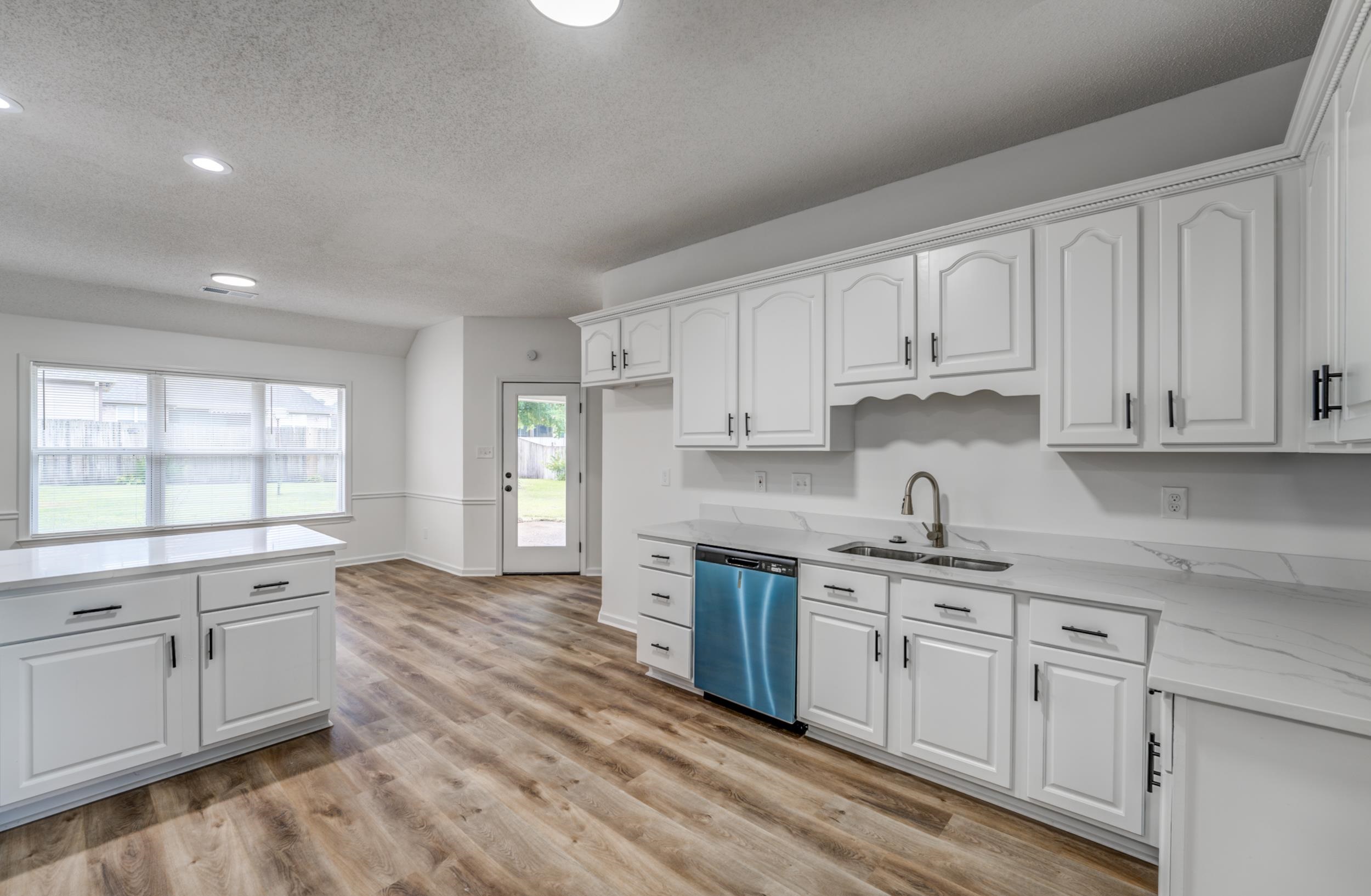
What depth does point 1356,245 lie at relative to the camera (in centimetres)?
136

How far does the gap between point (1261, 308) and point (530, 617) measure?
4472mm

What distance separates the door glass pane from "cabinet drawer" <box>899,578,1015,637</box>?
4371mm

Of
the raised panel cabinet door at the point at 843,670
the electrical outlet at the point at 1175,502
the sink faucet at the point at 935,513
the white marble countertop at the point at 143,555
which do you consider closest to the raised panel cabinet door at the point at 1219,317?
the electrical outlet at the point at 1175,502

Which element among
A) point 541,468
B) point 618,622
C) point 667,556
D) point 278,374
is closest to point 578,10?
point 667,556

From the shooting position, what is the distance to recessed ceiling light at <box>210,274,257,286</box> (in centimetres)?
463

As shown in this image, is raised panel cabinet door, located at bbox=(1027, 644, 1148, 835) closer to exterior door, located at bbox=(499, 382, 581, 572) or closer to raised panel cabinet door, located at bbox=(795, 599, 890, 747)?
raised panel cabinet door, located at bbox=(795, 599, 890, 747)

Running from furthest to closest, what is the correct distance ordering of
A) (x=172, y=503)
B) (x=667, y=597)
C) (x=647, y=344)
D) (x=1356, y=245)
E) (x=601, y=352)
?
1. (x=172, y=503)
2. (x=601, y=352)
3. (x=647, y=344)
4. (x=667, y=597)
5. (x=1356, y=245)

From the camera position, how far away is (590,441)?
6.26m

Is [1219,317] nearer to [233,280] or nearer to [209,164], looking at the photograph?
[209,164]

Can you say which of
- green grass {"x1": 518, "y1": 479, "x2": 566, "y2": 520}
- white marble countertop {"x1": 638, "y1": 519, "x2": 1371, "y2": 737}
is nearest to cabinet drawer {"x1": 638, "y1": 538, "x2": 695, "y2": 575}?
white marble countertop {"x1": 638, "y1": 519, "x2": 1371, "y2": 737}

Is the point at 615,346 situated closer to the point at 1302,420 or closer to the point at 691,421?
the point at 691,421

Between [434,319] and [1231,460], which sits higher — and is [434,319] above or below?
above

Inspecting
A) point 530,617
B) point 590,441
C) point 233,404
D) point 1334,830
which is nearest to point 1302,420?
point 1334,830

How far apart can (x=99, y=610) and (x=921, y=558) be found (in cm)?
330
